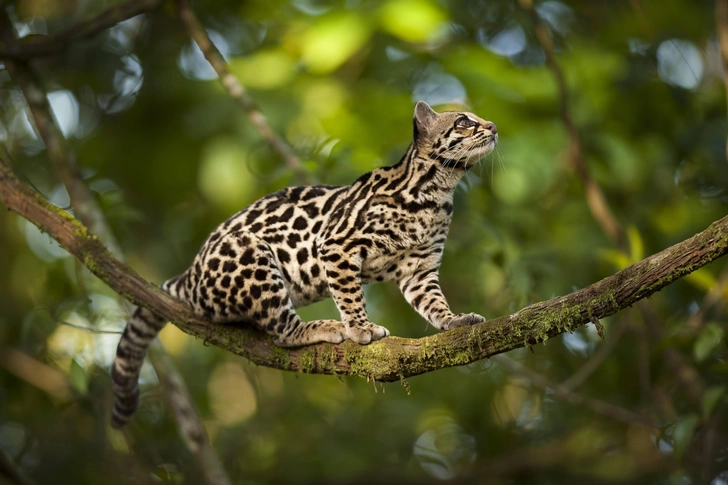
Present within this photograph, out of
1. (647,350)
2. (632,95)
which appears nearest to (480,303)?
(647,350)

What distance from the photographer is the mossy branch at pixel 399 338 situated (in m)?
4.39

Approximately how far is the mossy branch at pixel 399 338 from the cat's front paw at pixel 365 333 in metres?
0.05

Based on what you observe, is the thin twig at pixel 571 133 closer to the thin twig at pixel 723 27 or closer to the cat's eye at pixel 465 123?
the thin twig at pixel 723 27

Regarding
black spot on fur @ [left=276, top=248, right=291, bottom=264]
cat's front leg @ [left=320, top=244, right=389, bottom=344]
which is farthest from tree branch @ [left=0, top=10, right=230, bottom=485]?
cat's front leg @ [left=320, top=244, right=389, bottom=344]

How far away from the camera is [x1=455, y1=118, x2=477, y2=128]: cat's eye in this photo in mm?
6461

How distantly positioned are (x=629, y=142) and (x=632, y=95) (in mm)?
691

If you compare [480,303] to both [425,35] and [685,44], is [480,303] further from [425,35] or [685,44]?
[685,44]

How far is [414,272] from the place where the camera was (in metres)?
6.89

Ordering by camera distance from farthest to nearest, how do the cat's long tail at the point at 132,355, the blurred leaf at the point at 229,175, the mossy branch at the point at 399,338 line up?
the blurred leaf at the point at 229,175 < the cat's long tail at the point at 132,355 < the mossy branch at the point at 399,338

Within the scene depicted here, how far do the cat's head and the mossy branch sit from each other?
63.4 inches

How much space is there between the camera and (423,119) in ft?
21.5

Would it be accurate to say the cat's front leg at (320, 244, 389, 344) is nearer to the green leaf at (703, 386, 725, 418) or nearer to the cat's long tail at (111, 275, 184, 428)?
the cat's long tail at (111, 275, 184, 428)

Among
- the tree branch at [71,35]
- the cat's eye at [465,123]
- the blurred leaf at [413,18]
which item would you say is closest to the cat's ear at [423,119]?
the cat's eye at [465,123]

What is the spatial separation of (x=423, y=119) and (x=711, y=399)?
3157 millimetres
